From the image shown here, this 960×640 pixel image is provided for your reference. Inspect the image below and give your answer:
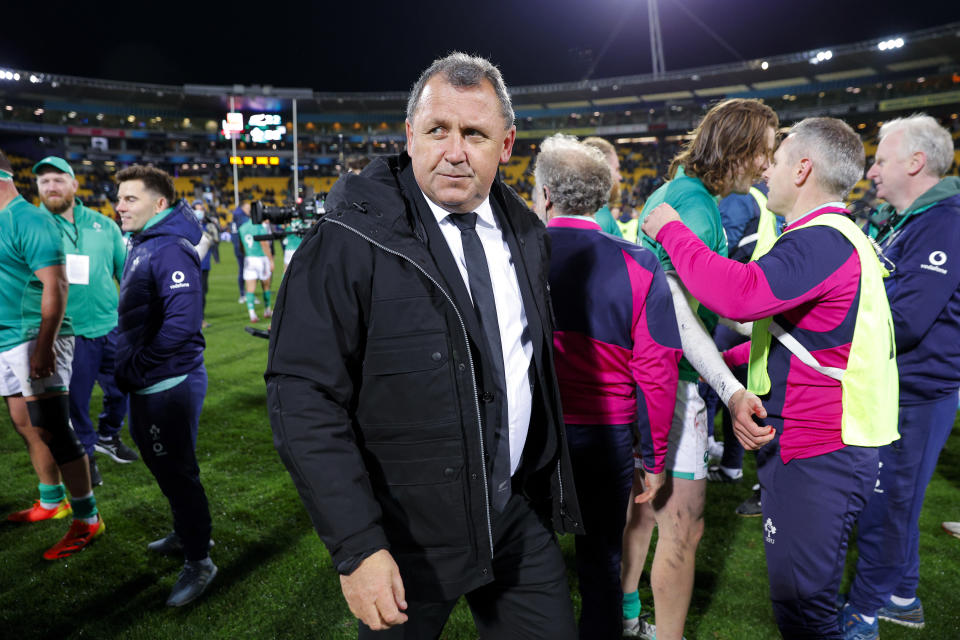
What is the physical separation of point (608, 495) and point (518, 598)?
28.1 inches

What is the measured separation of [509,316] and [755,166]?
1.57m

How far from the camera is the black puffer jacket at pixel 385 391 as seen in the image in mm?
1292

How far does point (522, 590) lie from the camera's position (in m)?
1.72

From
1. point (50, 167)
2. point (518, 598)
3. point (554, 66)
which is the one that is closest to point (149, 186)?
point (50, 167)

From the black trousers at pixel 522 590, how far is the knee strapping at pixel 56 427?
2.97 m

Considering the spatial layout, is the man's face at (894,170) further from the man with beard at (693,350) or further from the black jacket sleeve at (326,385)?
the black jacket sleeve at (326,385)

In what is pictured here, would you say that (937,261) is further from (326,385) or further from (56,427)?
(56,427)

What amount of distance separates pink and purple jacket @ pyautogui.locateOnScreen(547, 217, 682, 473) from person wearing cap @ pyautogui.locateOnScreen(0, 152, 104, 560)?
3031mm

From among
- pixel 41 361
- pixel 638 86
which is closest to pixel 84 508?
pixel 41 361

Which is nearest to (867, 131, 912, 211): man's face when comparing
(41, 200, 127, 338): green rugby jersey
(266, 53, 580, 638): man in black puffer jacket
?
(266, 53, 580, 638): man in black puffer jacket

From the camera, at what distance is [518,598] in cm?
171

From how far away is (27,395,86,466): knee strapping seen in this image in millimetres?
3449

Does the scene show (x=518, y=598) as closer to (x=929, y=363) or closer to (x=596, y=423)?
(x=596, y=423)

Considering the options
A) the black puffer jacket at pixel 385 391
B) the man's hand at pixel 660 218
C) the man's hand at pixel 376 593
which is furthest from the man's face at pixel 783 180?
the man's hand at pixel 376 593
